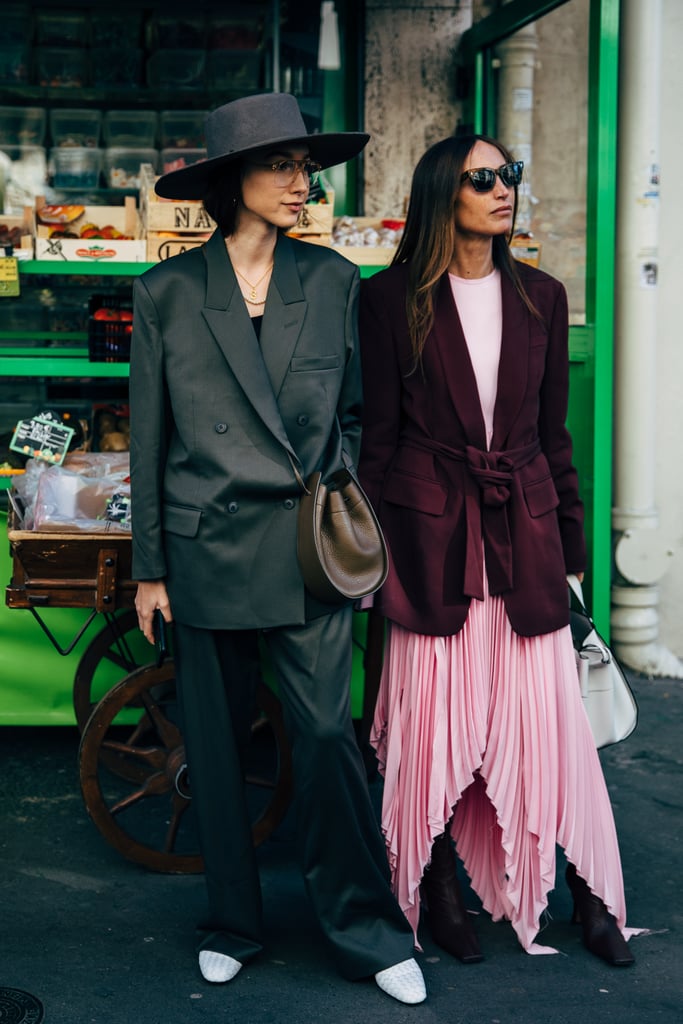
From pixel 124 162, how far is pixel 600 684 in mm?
3547

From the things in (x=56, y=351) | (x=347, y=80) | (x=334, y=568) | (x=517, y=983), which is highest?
(x=347, y=80)

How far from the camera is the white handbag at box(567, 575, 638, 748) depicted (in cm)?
344

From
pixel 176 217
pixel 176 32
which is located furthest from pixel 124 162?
pixel 176 217

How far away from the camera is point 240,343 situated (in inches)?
116

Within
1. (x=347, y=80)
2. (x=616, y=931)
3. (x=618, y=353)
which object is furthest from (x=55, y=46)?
(x=616, y=931)

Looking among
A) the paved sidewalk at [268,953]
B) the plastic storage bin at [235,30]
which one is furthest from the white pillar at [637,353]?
the plastic storage bin at [235,30]

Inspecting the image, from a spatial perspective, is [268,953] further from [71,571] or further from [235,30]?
[235,30]

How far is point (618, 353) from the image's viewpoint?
18.0ft

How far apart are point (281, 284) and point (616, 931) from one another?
6.06 feet

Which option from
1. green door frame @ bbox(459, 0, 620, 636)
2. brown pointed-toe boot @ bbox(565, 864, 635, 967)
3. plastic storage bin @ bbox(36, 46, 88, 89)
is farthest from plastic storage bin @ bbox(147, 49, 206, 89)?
brown pointed-toe boot @ bbox(565, 864, 635, 967)

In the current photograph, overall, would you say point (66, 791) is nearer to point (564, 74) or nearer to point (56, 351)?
point (56, 351)

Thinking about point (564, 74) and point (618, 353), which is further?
point (564, 74)

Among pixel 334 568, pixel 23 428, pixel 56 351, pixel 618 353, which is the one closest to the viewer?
pixel 334 568

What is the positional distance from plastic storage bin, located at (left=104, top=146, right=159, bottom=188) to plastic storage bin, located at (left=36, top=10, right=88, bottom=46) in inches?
19.8
